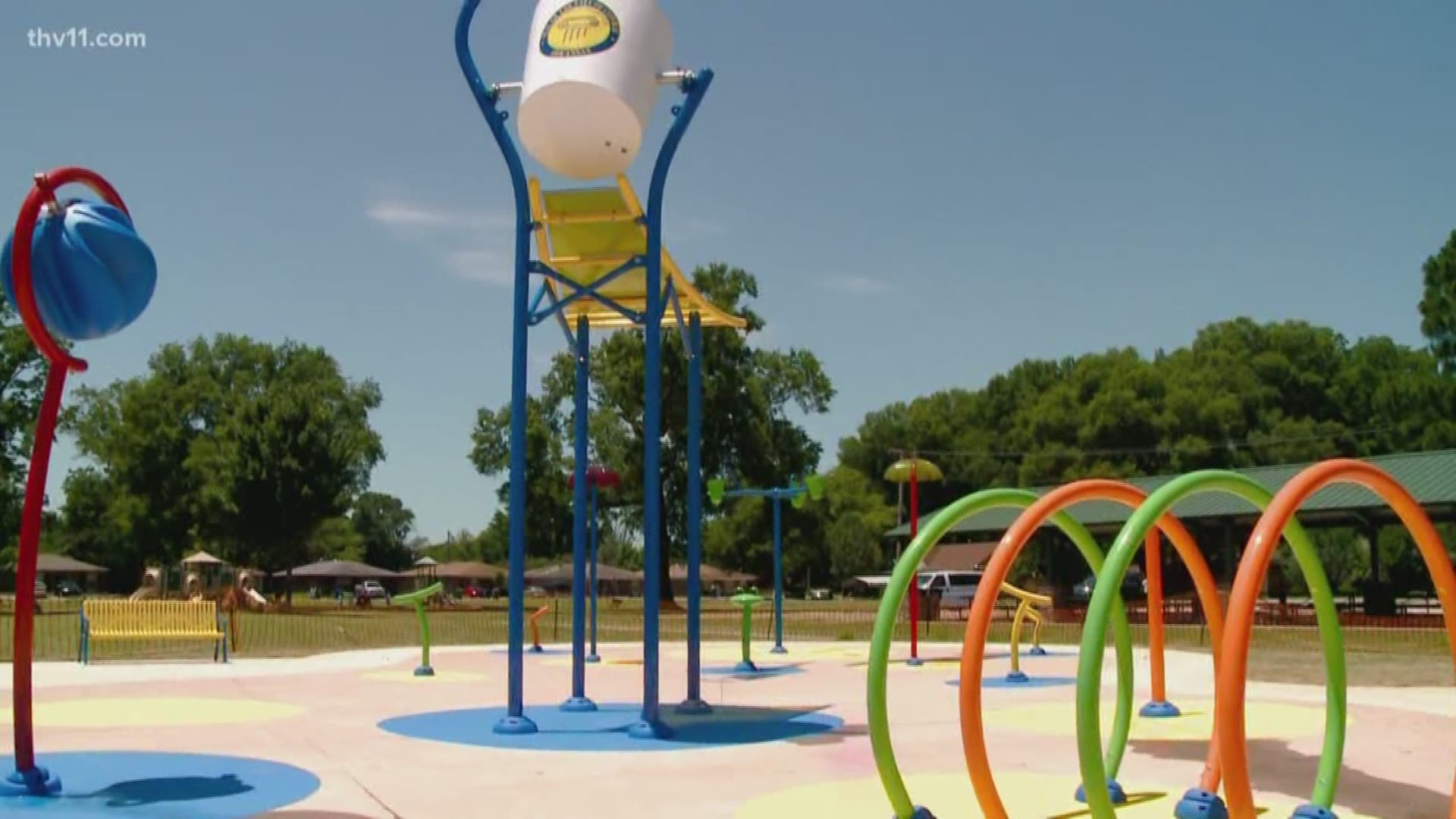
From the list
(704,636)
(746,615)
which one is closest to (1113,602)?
(746,615)

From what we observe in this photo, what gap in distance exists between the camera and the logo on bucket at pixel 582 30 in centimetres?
1169

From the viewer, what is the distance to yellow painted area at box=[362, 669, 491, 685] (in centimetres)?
1848

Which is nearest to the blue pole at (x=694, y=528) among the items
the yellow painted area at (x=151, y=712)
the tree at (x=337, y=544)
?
the yellow painted area at (x=151, y=712)

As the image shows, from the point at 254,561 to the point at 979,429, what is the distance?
5128 cm

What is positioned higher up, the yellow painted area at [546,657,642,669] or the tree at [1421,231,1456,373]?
the tree at [1421,231,1456,373]

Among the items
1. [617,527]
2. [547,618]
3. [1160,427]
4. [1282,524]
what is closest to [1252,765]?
[1282,524]

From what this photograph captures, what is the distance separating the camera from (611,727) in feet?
41.2

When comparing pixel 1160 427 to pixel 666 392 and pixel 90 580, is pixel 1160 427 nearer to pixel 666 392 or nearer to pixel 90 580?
pixel 666 392

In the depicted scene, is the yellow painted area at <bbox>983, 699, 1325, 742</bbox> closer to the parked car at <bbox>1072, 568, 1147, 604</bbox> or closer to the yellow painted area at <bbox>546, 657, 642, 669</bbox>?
the yellow painted area at <bbox>546, 657, 642, 669</bbox>

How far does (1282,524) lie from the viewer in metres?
6.13

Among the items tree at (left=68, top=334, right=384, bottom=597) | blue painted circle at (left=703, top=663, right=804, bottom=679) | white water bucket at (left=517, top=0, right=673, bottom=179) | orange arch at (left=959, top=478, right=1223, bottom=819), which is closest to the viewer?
orange arch at (left=959, top=478, right=1223, bottom=819)

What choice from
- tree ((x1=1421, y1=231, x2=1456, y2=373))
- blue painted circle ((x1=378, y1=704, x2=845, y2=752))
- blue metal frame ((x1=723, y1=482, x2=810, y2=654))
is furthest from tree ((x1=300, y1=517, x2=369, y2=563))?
blue painted circle ((x1=378, y1=704, x2=845, y2=752))

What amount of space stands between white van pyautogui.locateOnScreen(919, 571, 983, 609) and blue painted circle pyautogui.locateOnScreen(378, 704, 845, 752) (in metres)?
41.6

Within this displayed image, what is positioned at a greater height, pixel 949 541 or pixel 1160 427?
pixel 1160 427
